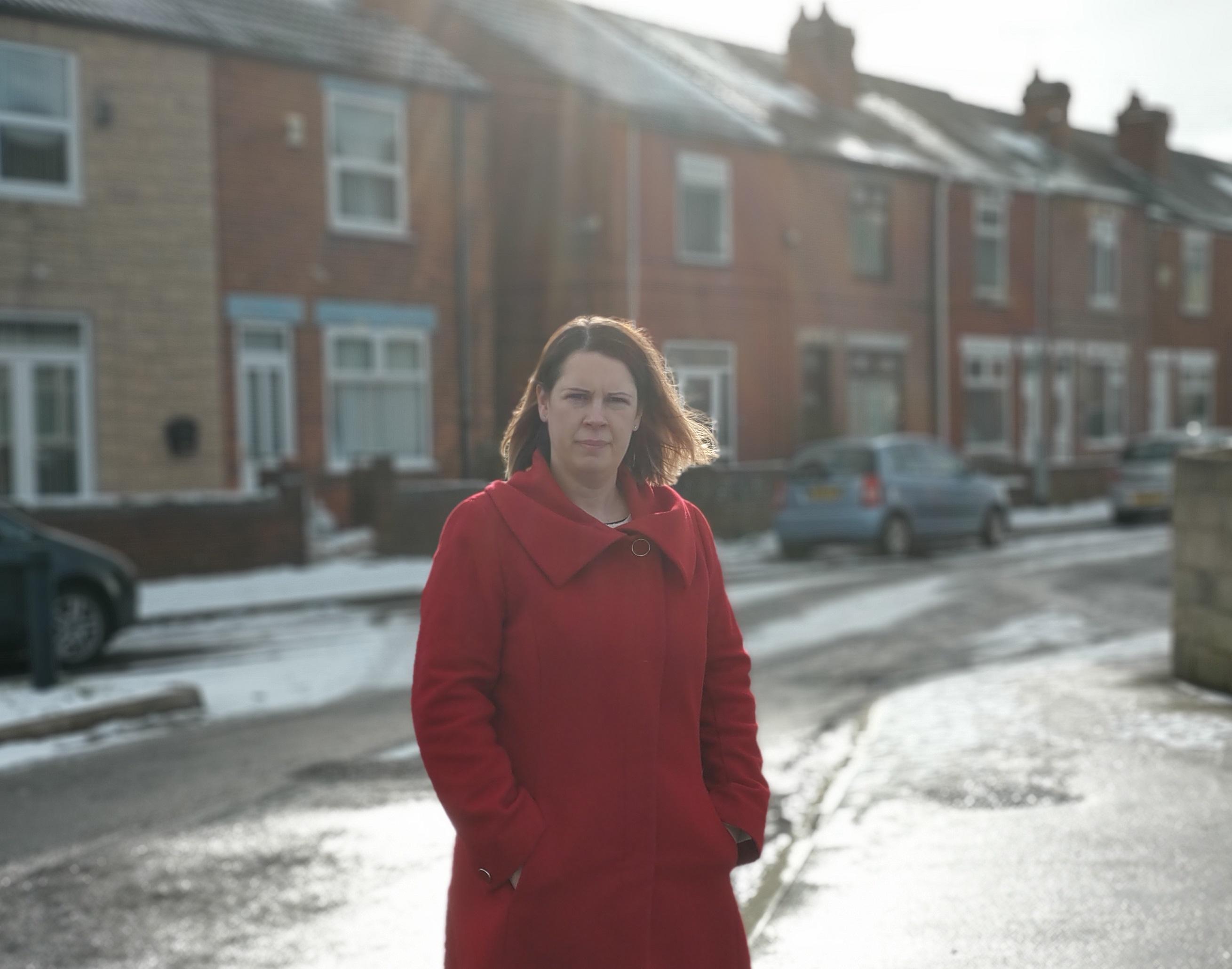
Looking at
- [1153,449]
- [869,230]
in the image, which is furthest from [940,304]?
[1153,449]

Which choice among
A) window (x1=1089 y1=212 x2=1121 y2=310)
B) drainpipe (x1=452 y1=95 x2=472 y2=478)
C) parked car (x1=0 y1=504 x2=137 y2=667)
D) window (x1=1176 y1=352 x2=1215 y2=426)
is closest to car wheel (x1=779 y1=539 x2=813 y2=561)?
drainpipe (x1=452 y1=95 x2=472 y2=478)

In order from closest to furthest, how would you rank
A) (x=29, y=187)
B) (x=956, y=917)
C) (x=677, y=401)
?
(x=677, y=401), (x=956, y=917), (x=29, y=187)

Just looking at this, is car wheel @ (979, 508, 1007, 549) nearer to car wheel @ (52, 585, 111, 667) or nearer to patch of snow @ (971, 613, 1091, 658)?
patch of snow @ (971, 613, 1091, 658)

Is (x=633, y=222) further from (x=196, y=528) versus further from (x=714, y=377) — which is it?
(x=196, y=528)

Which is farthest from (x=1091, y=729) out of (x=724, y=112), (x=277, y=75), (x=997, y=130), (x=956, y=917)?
(x=997, y=130)

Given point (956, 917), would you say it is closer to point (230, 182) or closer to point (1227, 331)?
point (230, 182)

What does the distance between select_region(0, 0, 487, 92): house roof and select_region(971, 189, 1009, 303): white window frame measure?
1185cm

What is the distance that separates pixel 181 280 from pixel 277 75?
3220 mm

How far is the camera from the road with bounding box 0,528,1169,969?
4789 mm

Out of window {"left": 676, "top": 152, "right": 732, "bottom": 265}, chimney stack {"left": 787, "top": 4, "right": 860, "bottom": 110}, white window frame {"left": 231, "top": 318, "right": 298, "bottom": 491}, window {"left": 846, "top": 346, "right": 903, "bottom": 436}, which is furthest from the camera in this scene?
chimney stack {"left": 787, "top": 4, "right": 860, "bottom": 110}

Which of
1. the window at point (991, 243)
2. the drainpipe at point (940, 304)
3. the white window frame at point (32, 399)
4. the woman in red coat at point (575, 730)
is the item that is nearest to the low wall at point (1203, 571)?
the woman in red coat at point (575, 730)

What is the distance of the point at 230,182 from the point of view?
19594 mm

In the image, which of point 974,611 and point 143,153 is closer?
point 974,611

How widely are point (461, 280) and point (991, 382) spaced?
13.7 metres
